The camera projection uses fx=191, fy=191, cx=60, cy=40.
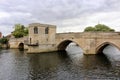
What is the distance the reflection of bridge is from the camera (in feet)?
167

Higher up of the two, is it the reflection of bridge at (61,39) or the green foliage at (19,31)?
the green foliage at (19,31)

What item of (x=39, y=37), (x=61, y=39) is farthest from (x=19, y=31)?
(x=61, y=39)

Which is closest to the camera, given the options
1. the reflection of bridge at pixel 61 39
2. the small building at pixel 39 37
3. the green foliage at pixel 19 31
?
the reflection of bridge at pixel 61 39

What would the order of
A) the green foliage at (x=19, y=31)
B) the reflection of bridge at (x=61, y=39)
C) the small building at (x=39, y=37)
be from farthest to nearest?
the green foliage at (x=19, y=31) < the small building at (x=39, y=37) < the reflection of bridge at (x=61, y=39)

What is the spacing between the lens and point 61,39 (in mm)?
65438

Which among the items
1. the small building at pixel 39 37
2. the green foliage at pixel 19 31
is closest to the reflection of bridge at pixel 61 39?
the small building at pixel 39 37

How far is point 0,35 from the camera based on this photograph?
397ft

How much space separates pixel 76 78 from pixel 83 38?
93.7ft

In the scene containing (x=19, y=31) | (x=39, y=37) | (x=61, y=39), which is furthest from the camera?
(x=19, y=31)

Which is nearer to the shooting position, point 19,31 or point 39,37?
point 39,37

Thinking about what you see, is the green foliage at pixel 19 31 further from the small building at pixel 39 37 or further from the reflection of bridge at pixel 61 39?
the small building at pixel 39 37

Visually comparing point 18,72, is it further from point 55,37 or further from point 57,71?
point 55,37

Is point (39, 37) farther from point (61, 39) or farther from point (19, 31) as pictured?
point (19, 31)

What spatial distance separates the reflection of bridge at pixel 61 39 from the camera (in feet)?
167
